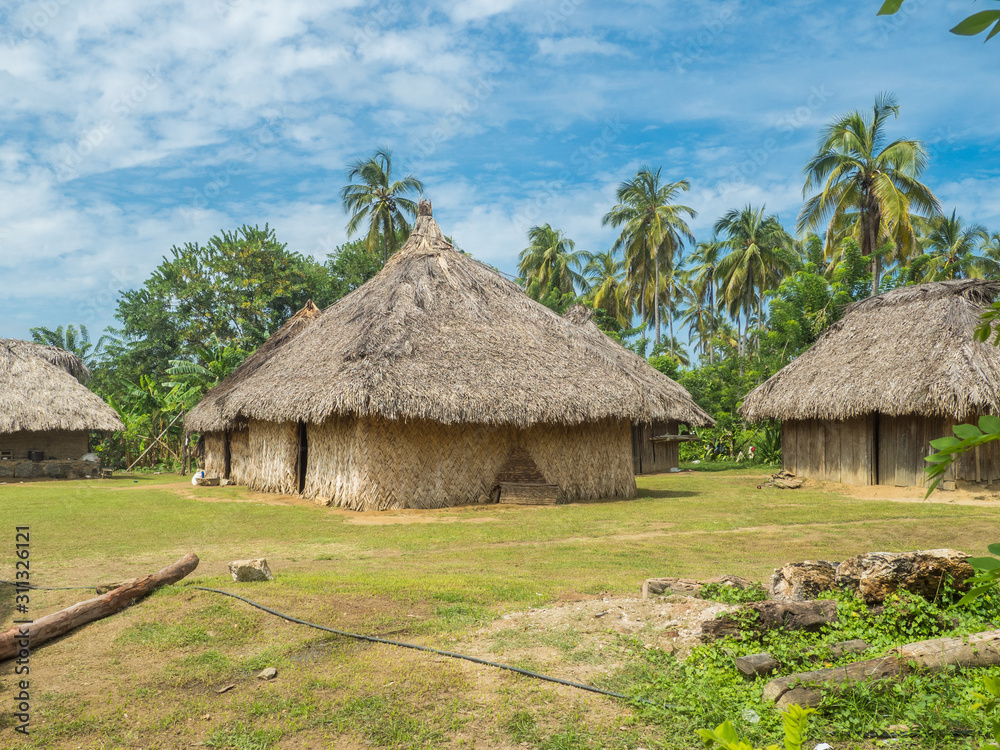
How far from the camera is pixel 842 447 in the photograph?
17766 mm

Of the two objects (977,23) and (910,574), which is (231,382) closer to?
(910,574)

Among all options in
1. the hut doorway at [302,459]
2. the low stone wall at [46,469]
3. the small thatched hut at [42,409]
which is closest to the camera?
the hut doorway at [302,459]

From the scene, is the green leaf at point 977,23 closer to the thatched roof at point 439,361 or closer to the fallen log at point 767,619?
the fallen log at point 767,619

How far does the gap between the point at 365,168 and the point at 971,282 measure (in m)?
22.1

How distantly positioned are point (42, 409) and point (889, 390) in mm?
23105

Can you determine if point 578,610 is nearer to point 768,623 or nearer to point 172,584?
point 768,623

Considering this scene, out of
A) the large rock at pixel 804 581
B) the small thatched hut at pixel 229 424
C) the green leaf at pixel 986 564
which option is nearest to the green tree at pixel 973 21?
the green leaf at pixel 986 564

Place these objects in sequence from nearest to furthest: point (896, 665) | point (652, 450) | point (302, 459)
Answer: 1. point (896, 665)
2. point (302, 459)
3. point (652, 450)

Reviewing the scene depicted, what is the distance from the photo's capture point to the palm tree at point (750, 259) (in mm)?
33469

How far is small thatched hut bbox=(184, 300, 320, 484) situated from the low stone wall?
3514 millimetres

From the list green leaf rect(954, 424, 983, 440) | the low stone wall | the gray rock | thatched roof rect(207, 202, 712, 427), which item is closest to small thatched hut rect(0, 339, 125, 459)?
the low stone wall

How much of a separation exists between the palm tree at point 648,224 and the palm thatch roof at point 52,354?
23.8 metres

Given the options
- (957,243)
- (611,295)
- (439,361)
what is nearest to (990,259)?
(957,243)

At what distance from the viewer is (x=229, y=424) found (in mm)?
18484
